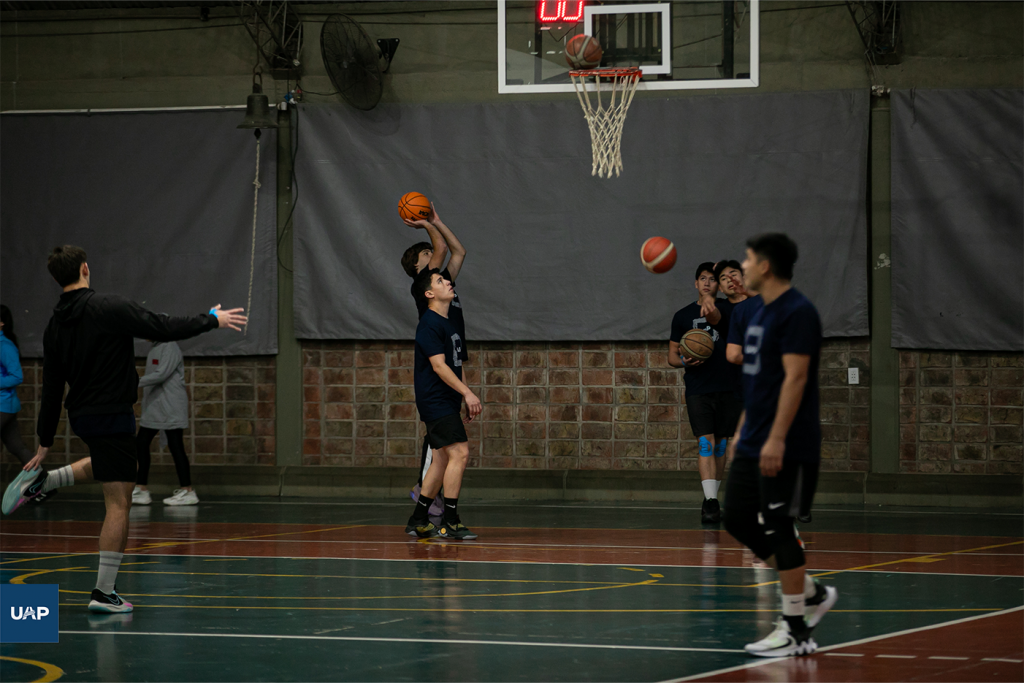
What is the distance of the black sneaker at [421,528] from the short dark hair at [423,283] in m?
1.71

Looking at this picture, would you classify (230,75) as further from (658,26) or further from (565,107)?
(658,26)

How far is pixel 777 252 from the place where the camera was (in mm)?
5340

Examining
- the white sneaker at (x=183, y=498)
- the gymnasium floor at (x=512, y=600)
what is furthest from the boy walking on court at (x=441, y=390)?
the white sneaker at (x=183, y=498)

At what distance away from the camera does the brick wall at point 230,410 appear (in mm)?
13070

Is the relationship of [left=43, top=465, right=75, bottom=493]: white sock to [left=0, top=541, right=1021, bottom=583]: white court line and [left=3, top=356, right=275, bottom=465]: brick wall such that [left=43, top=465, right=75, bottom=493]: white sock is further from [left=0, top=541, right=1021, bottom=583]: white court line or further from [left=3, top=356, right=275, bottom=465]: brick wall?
[left=3, top=356, right=275, bottom=465]: brick wall

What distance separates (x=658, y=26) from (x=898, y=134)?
3.02 metres

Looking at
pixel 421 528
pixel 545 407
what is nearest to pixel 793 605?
pixel 421 528

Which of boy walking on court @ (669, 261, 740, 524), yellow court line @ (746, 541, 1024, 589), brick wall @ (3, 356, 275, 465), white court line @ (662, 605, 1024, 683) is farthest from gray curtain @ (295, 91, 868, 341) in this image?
white court line @ (662, 605, 1024, 683)

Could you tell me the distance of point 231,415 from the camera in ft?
43.0

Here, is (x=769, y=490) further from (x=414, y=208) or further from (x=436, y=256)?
(x=414, y=208)

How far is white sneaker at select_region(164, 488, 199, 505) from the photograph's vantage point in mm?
11891

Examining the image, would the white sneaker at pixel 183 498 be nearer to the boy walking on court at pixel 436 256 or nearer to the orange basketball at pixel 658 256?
the boy walking on court at pixel 436 256

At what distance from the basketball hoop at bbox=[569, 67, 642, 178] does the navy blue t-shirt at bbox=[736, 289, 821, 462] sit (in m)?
5.49

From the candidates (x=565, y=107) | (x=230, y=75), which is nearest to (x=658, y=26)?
(x=565, y=107)
